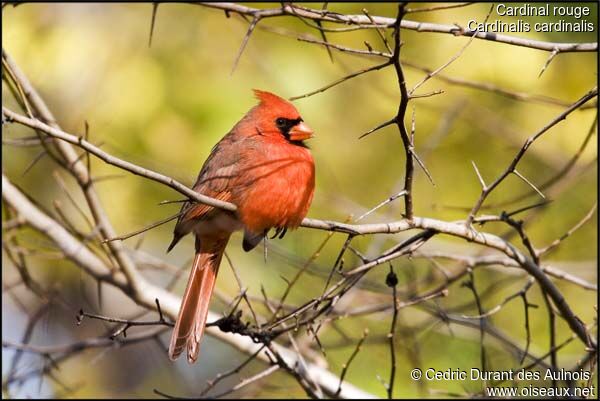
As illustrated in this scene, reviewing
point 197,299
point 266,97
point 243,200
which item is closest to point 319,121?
point 266,97

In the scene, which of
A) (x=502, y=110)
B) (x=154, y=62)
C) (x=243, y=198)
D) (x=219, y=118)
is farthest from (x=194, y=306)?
(x=502, y=110)

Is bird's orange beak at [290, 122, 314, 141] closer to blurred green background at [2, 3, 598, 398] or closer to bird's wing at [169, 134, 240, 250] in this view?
bird's wing at [169, 134, 240, 250]

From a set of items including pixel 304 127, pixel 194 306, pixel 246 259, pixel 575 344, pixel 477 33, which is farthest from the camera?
pixel 246 259

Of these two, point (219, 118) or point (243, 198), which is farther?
point (219, 118)

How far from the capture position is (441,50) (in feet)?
17.2

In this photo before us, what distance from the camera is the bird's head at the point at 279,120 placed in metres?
3.63

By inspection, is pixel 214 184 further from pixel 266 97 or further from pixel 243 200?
pixel 266 97

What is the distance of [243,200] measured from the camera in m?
3.28

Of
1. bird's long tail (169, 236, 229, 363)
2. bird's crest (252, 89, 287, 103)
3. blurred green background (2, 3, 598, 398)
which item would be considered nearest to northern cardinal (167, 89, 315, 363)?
bird's long tail (169, 236, 229, 363)

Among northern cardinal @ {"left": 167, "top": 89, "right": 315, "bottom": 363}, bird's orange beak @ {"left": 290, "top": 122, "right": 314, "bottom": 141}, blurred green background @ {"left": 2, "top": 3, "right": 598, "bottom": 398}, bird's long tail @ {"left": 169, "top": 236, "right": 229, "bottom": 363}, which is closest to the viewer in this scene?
bird's long tail @ {"left": 169, "top": 236, "right": 229, "bottom": 363}

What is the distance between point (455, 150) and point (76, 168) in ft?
8.77

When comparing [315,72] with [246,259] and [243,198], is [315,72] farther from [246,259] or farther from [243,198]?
[243,198]

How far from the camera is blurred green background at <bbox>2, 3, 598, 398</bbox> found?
5.03 m

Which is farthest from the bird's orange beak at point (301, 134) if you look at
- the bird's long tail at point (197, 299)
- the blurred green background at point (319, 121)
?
the blurred green background at point (319, 121)
